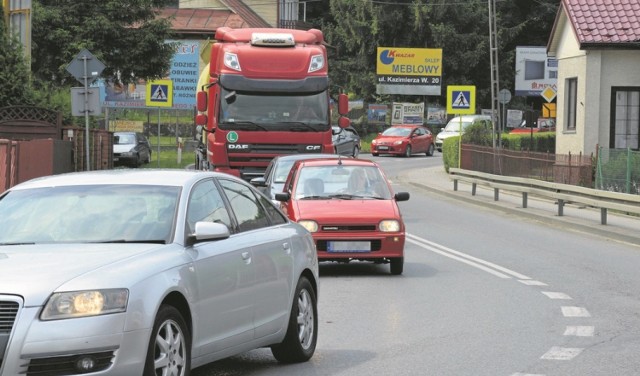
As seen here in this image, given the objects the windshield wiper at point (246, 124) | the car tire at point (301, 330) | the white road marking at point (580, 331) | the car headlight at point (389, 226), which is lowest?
the white road marking at point (580, 331)

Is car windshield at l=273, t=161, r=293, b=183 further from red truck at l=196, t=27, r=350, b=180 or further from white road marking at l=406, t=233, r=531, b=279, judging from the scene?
red truck at l=196, t=27, r=350, b=180

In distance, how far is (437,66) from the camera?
80.9 meters

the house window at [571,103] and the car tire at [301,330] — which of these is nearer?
the car tire at [301,330]

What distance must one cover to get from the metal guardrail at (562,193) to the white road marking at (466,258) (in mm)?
4011

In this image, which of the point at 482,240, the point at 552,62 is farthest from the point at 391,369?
the point at 552,62

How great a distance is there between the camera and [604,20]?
3612cm

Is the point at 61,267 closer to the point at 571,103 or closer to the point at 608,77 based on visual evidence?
the point at 608,77

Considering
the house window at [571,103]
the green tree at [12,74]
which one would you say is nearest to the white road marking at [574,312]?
the green tree at [12,74]

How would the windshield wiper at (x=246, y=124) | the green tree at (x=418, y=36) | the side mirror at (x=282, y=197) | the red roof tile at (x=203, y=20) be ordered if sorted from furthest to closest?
the green tree at (x=418, y=36) → the red roof tile at (x=203, y=20) → the windshield wiper at (x=246, y=124) → the side mirror at (x=282, y=197)

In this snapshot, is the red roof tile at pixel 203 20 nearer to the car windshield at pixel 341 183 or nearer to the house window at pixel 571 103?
the house window at pixel 571 103

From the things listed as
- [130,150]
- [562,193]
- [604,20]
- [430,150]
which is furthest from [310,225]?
[430,150]

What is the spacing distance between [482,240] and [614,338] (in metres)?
10.9

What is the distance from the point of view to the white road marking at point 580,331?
10.8 metres

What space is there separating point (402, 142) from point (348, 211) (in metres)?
46.0
